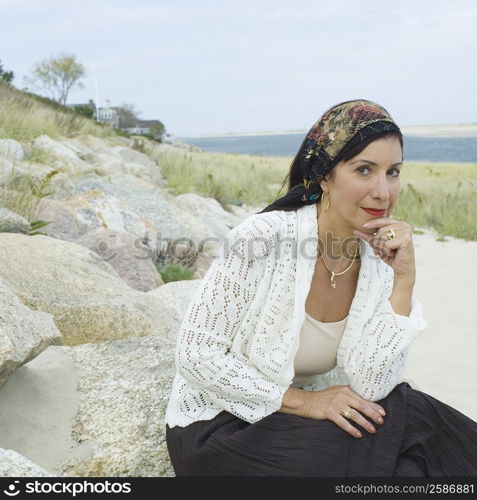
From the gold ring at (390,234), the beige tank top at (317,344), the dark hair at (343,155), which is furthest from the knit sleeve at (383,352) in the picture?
the dark hair at (343,155)

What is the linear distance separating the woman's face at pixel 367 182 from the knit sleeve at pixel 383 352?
359 mm

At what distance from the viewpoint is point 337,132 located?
2387mm

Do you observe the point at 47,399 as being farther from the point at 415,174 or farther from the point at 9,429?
the point at 415,174

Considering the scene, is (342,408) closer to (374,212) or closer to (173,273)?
(374,212)

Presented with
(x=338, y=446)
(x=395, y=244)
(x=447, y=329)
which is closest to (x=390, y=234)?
(x=395, y=244)

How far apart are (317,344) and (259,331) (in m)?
0.30

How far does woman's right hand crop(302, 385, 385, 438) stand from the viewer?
2273 mm

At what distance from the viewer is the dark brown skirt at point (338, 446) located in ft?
7.21

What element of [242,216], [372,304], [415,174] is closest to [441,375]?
[372,304]

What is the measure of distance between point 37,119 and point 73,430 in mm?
10803

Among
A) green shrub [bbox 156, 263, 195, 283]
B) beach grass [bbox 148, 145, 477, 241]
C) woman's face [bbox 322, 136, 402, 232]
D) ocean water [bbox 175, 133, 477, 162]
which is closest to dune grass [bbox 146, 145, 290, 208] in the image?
beach grass [bbox 148, 145, 477, 241]

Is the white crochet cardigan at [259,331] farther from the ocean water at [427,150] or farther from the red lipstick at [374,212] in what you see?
the ocean water at [427,150]

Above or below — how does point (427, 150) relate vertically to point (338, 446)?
above

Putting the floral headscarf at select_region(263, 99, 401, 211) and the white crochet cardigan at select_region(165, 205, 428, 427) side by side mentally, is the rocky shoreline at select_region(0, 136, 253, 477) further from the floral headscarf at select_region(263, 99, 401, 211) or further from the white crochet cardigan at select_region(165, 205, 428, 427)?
the floral headscarf at select_region(263, 99, 401, 211)
